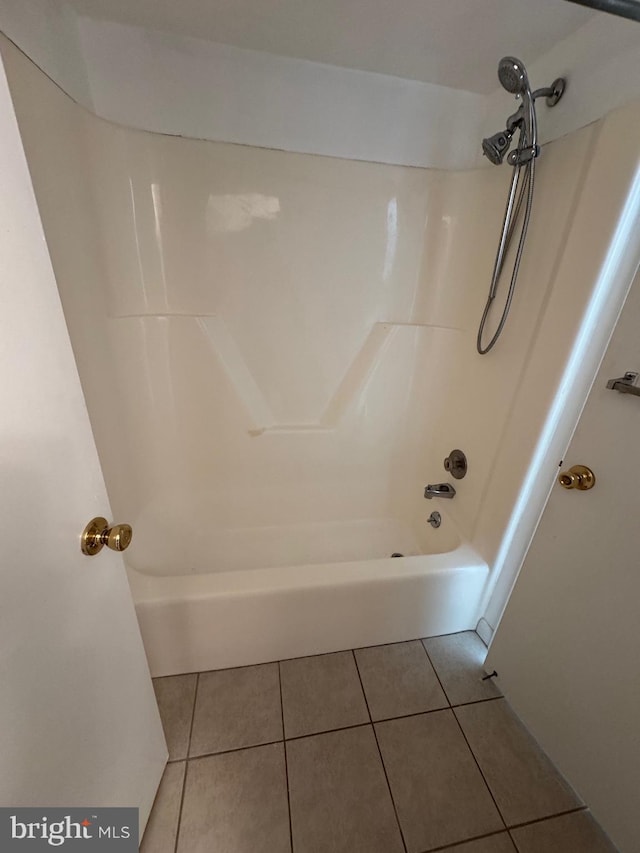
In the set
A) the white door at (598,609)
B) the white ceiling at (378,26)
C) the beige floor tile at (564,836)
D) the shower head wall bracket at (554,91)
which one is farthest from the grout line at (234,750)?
the white ceiling at (378,26)

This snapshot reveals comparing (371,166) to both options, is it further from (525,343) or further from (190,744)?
(190,744)

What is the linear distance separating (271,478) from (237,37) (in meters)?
1.56

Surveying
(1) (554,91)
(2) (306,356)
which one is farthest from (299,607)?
(1) (554,91)

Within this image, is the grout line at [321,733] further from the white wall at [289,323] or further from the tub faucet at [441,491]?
the tub faucet at [441,491]

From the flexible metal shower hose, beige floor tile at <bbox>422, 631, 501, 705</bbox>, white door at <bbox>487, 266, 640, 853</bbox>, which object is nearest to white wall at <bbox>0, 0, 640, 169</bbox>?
the flexible metal shower hose

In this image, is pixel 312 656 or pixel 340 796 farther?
pixel 312 656

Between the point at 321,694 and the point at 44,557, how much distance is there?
1.03 metres

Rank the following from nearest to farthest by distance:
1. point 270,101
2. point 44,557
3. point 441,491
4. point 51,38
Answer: point 44,557 < point 51,38 < point 270,101 < point 441,491

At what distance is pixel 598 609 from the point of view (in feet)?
2.65

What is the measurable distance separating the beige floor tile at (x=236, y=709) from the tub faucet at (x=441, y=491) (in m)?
0.86

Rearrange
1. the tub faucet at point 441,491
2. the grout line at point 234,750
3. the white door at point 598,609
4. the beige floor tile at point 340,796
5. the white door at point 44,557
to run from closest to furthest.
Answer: the white door at point 44,557, the white door at point 598,609, the beige floor tile at point 340,796, the grout line at point 234,750, the tub faucet at point 441,491

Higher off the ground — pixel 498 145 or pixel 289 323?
pixel 498 145

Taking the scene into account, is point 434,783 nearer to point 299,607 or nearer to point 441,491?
point 299,607

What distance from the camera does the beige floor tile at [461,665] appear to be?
3.75 feet
